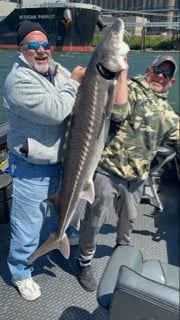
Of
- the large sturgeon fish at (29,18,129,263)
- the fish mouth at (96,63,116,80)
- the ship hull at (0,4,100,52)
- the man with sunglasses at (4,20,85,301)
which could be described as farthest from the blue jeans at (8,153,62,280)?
the ship hull at (0,4,100,52)

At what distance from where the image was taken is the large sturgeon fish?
1.30 metres

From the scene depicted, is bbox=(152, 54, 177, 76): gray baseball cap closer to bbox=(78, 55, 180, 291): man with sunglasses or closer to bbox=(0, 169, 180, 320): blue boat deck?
bbox=(78, 55, 180, 291): man with sunglasses

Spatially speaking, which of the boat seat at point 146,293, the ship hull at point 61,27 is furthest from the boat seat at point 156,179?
the ship hull at point 61,27

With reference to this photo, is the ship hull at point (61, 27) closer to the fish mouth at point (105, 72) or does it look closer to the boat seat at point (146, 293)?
the fish mouth at point (105, 72)

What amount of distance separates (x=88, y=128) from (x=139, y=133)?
1.28 feet

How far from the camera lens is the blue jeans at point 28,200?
72.1 inches

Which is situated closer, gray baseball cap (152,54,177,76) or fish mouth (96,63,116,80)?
fish mouth (96,63,116,80)

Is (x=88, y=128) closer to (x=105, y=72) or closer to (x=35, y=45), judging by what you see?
(x=105, y=72)

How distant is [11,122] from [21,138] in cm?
8

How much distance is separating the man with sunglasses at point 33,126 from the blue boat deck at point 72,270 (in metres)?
0.19

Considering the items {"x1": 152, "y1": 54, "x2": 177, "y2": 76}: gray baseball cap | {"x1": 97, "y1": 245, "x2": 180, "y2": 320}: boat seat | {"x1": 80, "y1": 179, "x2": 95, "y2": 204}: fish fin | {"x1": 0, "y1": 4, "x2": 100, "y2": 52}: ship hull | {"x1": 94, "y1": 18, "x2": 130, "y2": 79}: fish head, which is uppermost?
{"x1": 0, "y1": 4, "x2": 100, "y2": 52}: ship hull

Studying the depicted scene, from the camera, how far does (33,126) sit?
167 centimetres

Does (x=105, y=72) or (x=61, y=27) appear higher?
(x=61, y=27)

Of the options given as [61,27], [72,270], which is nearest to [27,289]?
[72,270]
